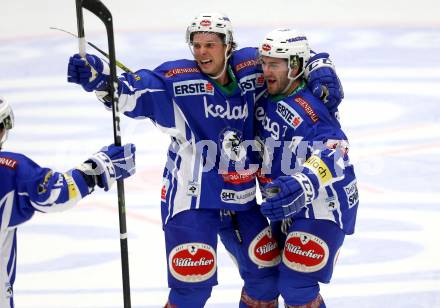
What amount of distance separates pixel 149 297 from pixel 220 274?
1.63 feet

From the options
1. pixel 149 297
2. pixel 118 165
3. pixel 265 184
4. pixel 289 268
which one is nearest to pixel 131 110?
pixel 118 165

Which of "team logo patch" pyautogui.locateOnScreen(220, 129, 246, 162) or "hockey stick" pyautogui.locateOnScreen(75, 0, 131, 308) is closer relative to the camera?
"hockey stick" pyautogui.locateOnScreen(75, 0, 131, 308)

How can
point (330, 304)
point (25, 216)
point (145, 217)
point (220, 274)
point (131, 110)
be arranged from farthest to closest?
point (145, 217) < point (220, 274) < point (330, 304) < point (131, 110) < point (25, 216)

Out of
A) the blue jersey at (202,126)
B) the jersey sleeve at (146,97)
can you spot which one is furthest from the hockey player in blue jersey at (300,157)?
the jersey sleeve at (146,97)

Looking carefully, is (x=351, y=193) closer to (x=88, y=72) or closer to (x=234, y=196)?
(x=234, y=196)

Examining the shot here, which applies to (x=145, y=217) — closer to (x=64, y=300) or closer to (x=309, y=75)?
(x=64, y=300)

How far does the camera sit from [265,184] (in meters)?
4.53

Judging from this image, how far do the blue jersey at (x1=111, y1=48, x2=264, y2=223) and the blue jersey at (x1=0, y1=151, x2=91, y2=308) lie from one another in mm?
641

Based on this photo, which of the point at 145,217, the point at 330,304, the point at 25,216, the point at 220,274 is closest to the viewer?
the point at 25,216

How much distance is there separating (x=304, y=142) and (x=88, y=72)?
3.39ft

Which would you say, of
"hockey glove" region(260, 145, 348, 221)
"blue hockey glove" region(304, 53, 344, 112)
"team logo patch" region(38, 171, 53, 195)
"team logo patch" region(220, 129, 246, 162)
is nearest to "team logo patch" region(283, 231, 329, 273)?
"hockey glove" region(260, 145, 348, 221)

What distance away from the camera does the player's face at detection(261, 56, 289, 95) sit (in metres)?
4.38

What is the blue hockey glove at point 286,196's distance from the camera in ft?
13.4

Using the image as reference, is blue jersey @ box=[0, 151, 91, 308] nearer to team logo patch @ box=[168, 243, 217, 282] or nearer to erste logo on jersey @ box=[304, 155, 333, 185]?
team logo patch @ box=[168, 243, 217, 282]
